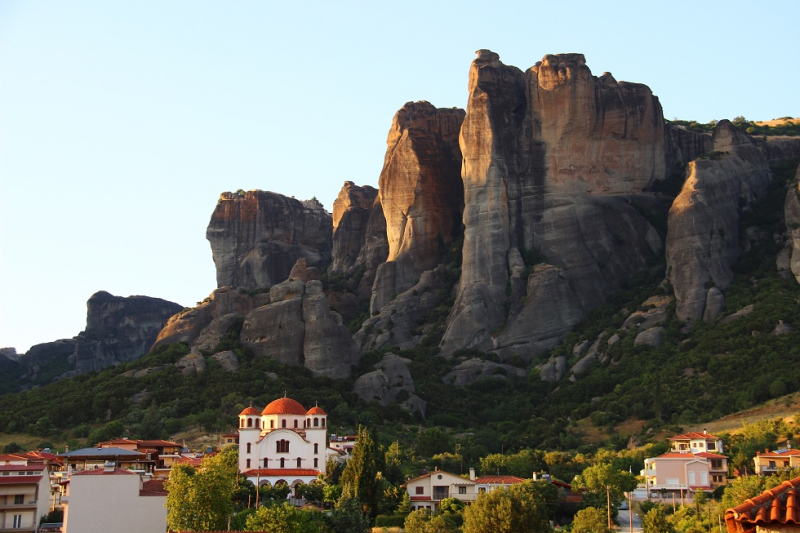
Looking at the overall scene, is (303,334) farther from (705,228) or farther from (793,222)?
(793,222)

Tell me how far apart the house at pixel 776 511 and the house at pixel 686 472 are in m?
64.2

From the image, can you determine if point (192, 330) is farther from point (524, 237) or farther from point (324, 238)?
point (324, 238)

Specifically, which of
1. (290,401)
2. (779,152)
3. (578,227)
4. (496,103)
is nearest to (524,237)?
(578,227)

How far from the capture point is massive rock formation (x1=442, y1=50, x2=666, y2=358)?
13788 centimetres

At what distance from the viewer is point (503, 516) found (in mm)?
56625

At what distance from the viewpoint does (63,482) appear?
71.8 metres

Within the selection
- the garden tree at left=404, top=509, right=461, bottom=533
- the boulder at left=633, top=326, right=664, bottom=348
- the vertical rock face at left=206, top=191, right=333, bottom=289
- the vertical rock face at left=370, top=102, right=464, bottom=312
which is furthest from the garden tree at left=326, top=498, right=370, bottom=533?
the vertical rock face at left=206, top=191, right=333, bottom=289

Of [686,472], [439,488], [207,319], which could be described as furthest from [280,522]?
[207,319]

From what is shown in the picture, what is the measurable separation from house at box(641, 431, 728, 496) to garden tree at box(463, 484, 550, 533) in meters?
22.7

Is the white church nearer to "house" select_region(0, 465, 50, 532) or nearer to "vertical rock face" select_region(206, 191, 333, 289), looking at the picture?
"house" select_region(0, 465, 50, 532)

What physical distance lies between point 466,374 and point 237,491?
57.7 m

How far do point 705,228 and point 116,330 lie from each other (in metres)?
98.5

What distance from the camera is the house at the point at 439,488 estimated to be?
7431 centimetres

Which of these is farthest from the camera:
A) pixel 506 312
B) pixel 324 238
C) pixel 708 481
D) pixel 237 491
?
pixel 324 238
